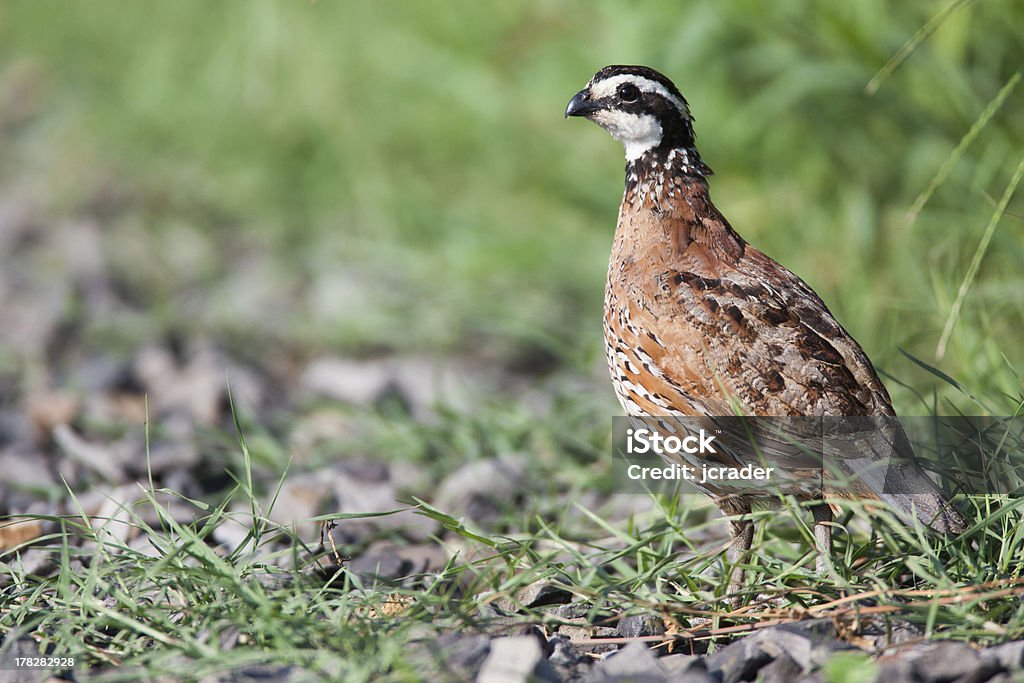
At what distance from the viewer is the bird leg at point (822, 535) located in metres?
3.10

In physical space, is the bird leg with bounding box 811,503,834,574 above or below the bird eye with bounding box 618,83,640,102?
below

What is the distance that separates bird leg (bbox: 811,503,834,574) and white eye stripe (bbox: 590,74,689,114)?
130 centimetres

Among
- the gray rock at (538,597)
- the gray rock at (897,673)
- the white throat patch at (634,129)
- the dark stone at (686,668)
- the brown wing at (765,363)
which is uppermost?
the white throat patch at (634,129)

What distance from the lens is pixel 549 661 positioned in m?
2.93

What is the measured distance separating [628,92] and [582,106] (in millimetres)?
170

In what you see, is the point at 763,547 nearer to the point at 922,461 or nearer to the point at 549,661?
the point at 922,461

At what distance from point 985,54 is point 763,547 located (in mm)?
3276

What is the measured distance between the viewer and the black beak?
370cm

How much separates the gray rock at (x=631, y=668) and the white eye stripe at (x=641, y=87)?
5.54ft

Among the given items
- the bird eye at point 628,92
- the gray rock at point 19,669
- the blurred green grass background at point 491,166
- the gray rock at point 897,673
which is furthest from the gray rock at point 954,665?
the gray rock at point 19,669

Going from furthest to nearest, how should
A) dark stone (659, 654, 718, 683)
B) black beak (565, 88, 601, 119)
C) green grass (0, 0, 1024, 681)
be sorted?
1. black beak (565, 88, 601, 119)
2. green grass (0, 0, 1024, 681)
3. dark stone (659, 654, 718, 683)
